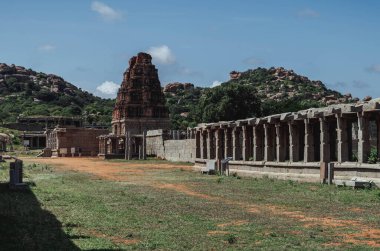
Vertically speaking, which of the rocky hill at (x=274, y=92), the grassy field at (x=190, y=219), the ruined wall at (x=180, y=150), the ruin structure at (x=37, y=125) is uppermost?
the rocky hill at (x=274, y=92)

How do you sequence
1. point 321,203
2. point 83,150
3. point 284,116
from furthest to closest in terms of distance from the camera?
point 83,150
point 284,116
point 321,203

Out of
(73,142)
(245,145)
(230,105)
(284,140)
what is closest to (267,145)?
(284,140)

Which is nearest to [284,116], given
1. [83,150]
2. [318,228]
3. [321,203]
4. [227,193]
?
[227,193]

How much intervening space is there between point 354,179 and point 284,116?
8507 millimetres

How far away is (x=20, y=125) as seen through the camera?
445 feet

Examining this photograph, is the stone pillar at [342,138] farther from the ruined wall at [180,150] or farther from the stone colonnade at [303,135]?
the ruined wall at [180,150]

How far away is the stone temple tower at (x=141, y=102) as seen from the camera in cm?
9506

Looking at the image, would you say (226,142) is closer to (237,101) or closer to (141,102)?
(237,101)

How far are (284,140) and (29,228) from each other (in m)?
24.7

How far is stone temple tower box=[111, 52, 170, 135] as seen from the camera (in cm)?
9506

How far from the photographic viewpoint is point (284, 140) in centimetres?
3688

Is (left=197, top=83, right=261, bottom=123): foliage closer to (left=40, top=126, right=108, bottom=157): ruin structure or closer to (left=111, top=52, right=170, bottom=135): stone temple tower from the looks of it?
(left=111, top=52, right=170, bottom=135): stone temple tower

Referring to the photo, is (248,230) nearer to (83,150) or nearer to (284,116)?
(284,116)

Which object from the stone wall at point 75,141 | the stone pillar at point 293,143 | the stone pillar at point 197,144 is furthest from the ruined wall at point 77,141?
the stone pillar at point 293,143
